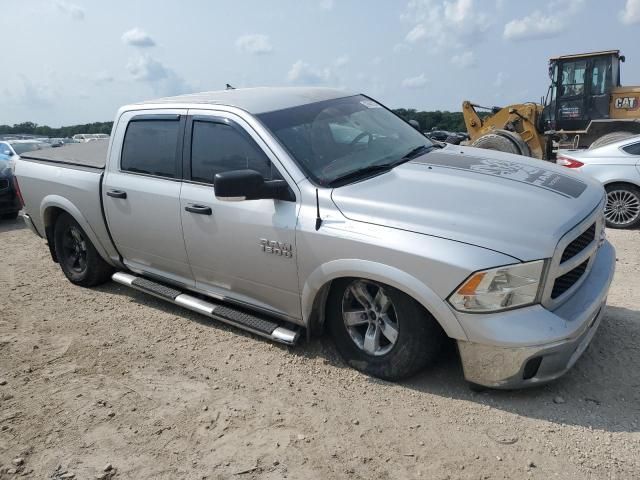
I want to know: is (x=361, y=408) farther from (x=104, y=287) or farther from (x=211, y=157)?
(x=104, y=287)

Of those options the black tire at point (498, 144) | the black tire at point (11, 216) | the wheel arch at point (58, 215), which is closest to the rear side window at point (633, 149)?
the black tire at point (498, 144)

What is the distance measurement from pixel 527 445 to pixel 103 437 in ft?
7.82

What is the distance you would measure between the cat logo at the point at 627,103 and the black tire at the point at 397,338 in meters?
12.7

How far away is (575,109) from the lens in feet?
46.2

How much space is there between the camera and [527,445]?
2938 millimetres

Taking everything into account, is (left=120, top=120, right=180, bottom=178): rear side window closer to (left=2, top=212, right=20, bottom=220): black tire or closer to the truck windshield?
the truck windshield

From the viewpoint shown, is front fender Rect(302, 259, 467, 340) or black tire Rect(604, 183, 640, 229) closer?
front fender Rect(302, 259, 467, 340)

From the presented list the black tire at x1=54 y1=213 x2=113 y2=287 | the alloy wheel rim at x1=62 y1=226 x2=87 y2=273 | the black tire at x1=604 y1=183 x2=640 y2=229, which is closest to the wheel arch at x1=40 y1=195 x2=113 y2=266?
the black tire at x1=54 y1=213 x2=113 y2=287

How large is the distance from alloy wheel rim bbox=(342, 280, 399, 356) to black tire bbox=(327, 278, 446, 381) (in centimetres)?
1

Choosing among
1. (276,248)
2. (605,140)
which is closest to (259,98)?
(276,248)

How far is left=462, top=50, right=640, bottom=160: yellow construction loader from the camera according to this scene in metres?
13.6

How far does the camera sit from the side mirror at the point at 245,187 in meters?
3.52

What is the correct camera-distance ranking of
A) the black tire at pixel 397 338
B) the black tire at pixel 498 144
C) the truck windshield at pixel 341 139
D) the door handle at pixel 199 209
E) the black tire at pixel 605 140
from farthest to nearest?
the black tire at pixel 498 144 < the black tire at pixel 605 140 < the door handle at pixel 199 209 < the truck windshield at pixel 341 139 < the black tire at pixel 397 338

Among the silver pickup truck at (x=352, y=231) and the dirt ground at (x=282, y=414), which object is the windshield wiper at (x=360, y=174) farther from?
the dirt ground at (x=282, y=414)
